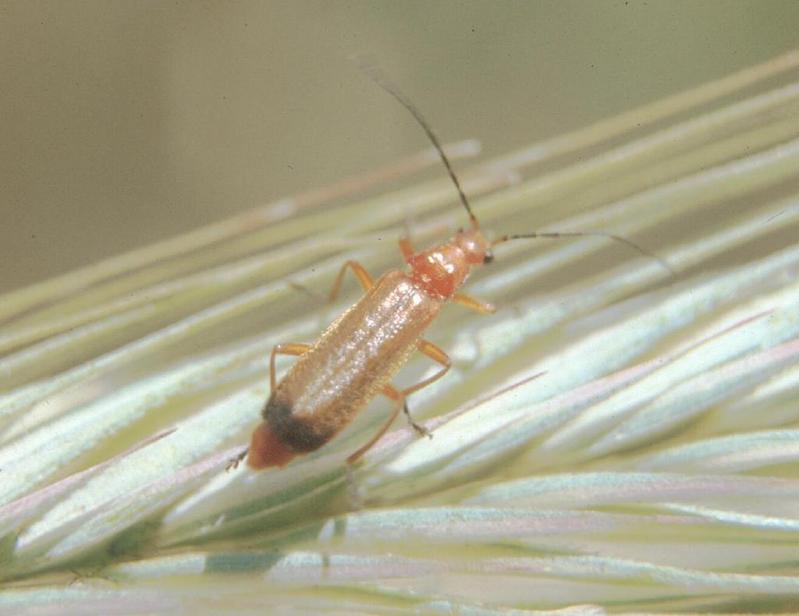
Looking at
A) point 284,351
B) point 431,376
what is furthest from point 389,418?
point 284,351

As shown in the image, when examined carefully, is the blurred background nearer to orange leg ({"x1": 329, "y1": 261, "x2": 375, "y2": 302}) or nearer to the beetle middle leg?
orange leg ({"x1": 329, "y1": 261, "x2": 375, "y2": 302})

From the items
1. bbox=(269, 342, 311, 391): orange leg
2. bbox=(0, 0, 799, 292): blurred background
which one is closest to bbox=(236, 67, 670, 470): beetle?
bbox=(269, 342, 311, 391): orange leg

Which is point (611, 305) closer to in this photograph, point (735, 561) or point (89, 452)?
point (735, 561)

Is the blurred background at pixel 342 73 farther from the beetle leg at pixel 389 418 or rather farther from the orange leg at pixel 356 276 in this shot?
the beetle leg at pixel 389 418

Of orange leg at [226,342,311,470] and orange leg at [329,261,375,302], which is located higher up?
orange leg at [329,261,375,302]

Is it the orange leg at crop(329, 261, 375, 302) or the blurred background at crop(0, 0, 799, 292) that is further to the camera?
the blurred background at crop(0, 0, 799, 292)

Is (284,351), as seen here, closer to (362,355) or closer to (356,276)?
(362,355)
